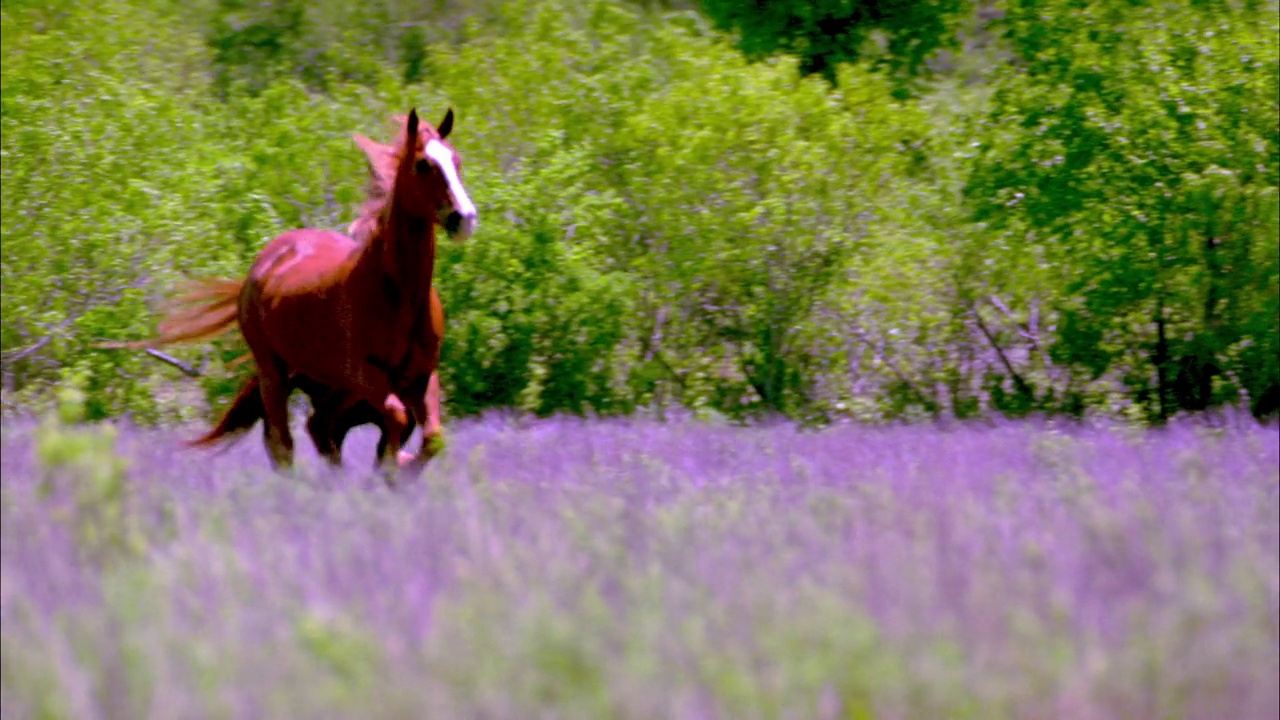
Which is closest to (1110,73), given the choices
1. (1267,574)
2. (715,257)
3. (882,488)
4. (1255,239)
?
(1255,239)

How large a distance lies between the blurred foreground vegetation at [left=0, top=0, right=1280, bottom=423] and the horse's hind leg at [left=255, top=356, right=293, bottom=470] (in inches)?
250

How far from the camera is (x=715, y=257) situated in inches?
680

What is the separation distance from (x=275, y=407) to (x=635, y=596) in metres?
5.81

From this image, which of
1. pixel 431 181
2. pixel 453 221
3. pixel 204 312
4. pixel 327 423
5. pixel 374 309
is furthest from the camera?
pixel 204 312

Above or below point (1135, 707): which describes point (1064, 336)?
below

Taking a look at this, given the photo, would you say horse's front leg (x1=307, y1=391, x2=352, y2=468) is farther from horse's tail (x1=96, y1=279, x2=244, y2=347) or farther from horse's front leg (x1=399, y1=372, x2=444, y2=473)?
horse's front leg (x1=399, y1=372, x2=444, y2=473)

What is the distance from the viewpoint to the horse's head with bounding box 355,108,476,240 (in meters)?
8.20

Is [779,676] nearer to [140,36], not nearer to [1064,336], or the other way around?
[1064,336]

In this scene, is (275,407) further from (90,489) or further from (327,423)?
(90,489)

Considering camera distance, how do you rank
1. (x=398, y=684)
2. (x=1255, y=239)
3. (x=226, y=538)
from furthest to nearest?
(x=1255, y=239), (x=226, y=538), (x=398, y=684)

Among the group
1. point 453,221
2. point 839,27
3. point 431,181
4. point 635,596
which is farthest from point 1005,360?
point 635,596

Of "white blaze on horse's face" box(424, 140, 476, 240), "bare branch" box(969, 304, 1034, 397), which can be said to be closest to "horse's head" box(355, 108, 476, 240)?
"white blaze on horse's face" box(424, 140, 476, 240)

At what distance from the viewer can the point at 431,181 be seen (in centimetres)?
842

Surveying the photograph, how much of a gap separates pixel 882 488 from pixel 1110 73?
1002 cm
